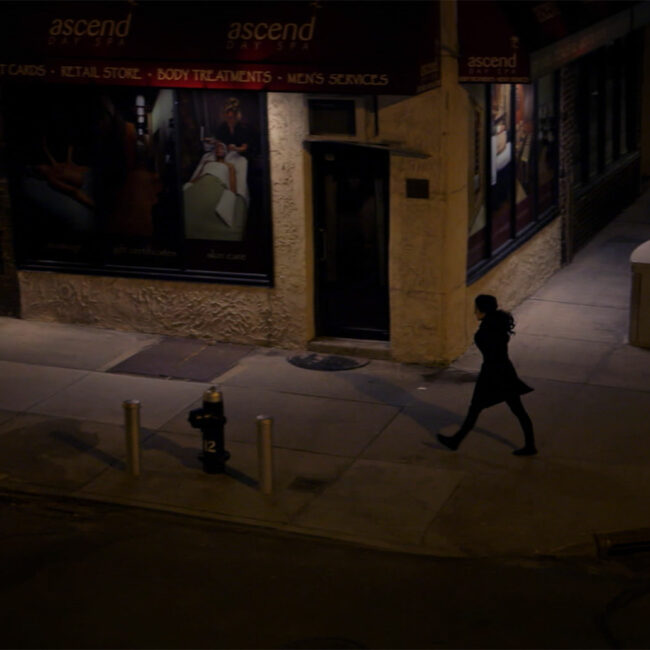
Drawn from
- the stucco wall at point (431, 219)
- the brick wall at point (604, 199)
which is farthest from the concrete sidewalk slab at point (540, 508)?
the brick wall at point (604, 199)

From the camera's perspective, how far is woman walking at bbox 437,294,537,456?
33.4 ft

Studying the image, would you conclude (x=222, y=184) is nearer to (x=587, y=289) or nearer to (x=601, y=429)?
(x=601, y=429)

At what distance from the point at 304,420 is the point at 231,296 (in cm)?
277

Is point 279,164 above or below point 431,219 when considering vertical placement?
above

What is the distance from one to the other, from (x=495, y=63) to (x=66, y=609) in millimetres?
6953

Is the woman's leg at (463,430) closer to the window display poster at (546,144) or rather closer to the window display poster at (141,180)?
the window display poster at (141,180)

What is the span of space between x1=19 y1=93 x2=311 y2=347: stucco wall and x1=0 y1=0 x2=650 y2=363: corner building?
0.02m

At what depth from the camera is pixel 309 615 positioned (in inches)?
311

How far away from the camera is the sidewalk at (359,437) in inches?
373

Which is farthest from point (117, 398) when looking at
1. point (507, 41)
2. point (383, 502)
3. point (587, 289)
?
point (587, 289)

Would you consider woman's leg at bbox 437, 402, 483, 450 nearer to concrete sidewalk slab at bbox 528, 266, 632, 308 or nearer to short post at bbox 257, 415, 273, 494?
short post at bbox 257, 415, 273, 494

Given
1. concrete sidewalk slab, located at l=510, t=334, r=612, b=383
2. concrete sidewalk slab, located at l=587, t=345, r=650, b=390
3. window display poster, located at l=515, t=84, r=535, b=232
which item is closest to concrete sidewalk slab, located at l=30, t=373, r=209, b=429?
concrete sidewalk slab, located at l=510, t=334, r=612, b=383

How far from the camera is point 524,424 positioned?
34.5ft

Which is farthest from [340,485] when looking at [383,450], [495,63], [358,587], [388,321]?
[495,63]
